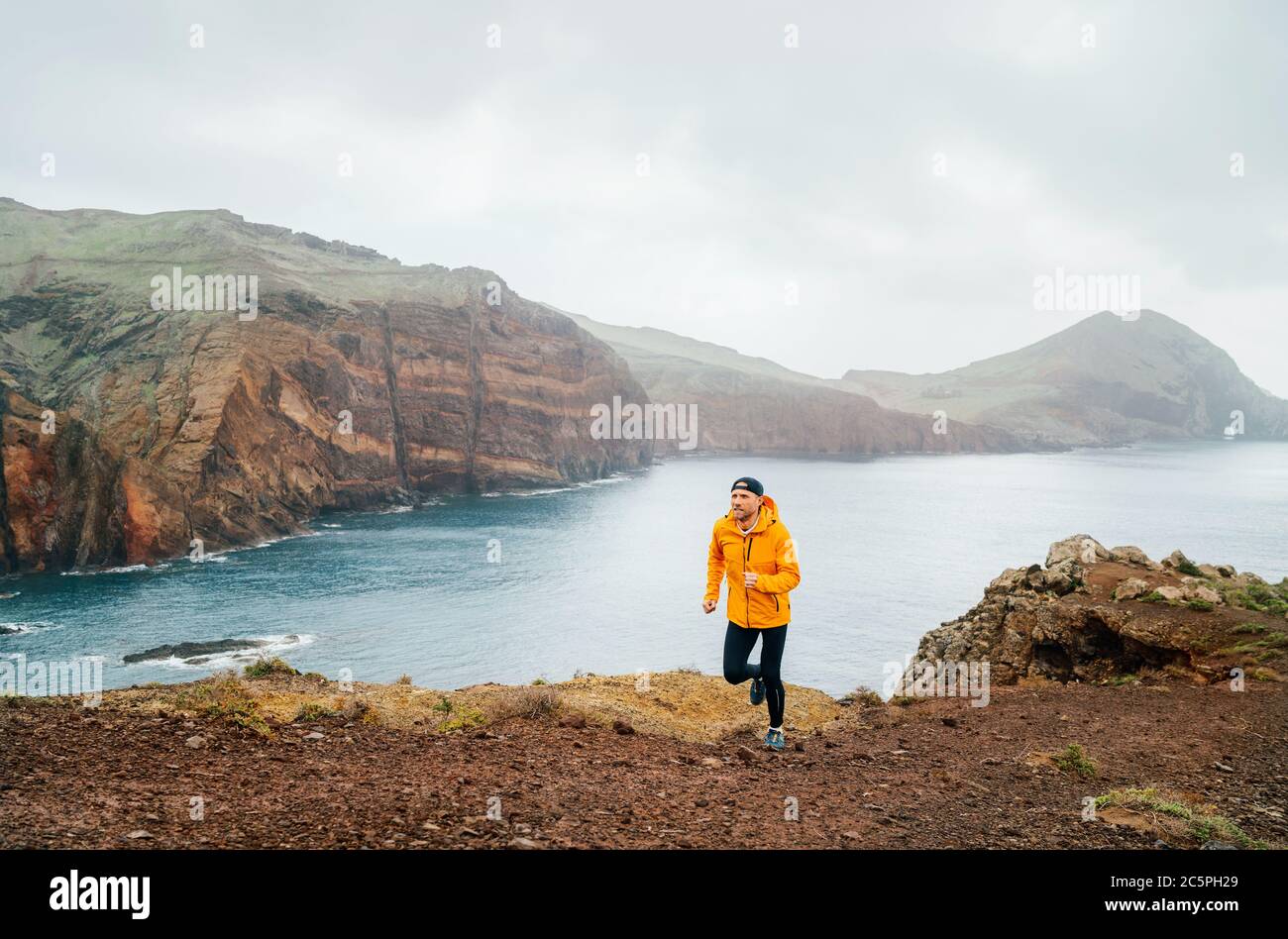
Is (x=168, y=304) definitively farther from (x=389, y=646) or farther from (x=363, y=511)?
(x=389, y=646)

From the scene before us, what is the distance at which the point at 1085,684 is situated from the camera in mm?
16125

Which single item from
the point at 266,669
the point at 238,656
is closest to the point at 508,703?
the point at 266,669

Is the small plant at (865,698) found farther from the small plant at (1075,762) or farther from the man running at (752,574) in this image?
the man running at (752,574)

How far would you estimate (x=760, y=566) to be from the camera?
28.8 ft

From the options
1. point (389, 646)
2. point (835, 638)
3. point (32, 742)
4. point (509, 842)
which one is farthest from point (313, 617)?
point (509, 842)

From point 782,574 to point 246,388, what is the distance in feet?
291

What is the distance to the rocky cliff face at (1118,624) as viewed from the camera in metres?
15.3

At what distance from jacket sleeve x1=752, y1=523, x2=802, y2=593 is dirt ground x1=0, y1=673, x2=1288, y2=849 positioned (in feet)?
6.73

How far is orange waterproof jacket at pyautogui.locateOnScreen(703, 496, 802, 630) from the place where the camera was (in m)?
8.68

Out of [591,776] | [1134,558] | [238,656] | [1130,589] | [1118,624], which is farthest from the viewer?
[238,656]

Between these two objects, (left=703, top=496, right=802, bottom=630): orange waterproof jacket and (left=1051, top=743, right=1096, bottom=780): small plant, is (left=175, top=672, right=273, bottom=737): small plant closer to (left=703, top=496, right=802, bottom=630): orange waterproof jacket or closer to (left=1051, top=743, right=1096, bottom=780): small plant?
(left=703, top=496, right=802, bottom=630): orange waterproof jacket

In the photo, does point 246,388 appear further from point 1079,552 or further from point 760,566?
point 760,566

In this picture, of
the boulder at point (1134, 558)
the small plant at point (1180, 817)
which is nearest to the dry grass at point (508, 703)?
the small plant at point (1180, 817)
